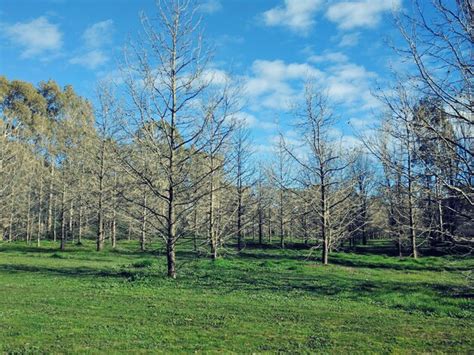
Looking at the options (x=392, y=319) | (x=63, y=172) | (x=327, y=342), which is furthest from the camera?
(x=63, y=172)

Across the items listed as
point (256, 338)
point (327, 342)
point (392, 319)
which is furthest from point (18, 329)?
point (392, 319)

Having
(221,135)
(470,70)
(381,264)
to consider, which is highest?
(221,135)

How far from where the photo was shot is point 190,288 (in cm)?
1226

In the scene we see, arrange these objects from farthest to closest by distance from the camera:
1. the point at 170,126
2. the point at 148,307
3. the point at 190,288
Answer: the point at 170,126
the point at 190,288
the point at 148,307

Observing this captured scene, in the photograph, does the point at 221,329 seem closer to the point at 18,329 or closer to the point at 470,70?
the point at 18,329

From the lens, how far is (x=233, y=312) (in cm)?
905

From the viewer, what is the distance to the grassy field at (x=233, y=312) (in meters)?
6.59

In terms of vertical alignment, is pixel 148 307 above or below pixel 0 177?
below

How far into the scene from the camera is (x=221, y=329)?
7480 millimetres

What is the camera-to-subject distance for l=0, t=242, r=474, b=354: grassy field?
659cm

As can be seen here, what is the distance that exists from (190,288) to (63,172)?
2586 cm

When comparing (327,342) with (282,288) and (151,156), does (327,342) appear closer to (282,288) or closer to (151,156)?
(282,288)

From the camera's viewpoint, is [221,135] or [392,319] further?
[221,135]

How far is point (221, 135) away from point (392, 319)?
27.0 ft
